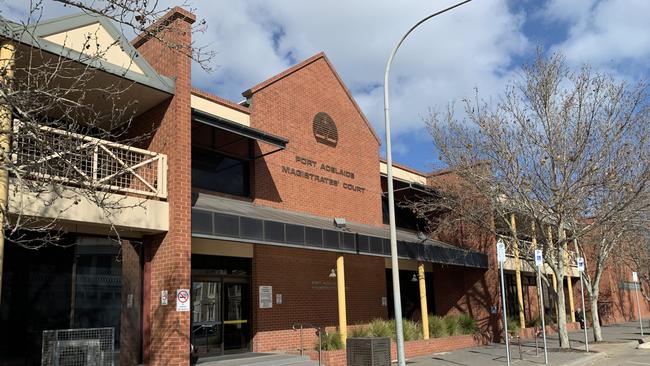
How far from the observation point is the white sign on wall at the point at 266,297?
16750mm

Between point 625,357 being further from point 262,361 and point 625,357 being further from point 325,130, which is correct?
point 325,130

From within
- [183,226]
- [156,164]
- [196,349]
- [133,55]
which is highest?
[133,55]

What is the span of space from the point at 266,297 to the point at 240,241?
426 cm

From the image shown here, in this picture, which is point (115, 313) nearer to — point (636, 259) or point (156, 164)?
point (156, 164)

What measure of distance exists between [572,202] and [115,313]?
1455 cm

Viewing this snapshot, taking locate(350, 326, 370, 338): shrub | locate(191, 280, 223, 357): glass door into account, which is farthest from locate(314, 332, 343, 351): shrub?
locate(191, 280, 223, 357): glass door

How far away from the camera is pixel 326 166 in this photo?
2022 cm

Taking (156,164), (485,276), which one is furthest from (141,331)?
(485,276)

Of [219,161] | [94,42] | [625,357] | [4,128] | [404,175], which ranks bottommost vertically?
[625,357]

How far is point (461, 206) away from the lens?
21438mm

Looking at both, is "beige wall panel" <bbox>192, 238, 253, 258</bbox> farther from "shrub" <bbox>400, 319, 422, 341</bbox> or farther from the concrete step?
"shrub" <bbox>400, 319, 422, 341</bbox>

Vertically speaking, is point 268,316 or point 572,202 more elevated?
point 572,202

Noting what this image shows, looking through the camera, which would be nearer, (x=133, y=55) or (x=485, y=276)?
(x=133, y=55)

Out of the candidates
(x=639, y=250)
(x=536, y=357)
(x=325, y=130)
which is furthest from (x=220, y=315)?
(x=639, y=250)
